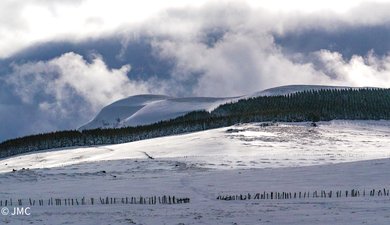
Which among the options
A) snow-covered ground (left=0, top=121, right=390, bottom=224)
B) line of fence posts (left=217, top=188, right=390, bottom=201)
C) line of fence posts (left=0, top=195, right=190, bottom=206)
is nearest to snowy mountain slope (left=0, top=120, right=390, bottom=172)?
snow-covered ground (left=0, top=121, right=390, bottom=224)

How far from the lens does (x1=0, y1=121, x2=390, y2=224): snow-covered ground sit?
3300 centimetres

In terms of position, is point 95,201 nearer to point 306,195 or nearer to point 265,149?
point 306,195

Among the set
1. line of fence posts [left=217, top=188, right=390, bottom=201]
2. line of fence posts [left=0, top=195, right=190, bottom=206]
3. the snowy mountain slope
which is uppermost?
the snowy mountain slope

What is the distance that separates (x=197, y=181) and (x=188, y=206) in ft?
77.4

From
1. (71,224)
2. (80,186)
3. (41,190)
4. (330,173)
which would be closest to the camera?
(71,224)

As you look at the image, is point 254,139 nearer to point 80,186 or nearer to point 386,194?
point 80,186

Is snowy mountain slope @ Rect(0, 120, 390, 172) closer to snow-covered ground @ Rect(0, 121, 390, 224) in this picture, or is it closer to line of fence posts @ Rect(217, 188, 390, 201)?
snow-covered ground @ Rect(0, 121, 390, 224)

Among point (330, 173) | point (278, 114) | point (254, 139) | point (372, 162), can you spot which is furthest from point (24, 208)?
point (278, 114)

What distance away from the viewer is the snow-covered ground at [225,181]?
33000 mm

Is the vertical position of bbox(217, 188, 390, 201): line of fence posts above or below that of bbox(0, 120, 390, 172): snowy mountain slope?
below

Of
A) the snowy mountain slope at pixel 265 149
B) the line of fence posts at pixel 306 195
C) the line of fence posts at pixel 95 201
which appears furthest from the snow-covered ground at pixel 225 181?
the line of fence posts at pixel 306 195

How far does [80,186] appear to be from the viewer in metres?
58.5

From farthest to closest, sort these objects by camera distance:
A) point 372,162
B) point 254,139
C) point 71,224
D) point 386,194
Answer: point 254,139
point 372,162
point 386,194
point 71,224

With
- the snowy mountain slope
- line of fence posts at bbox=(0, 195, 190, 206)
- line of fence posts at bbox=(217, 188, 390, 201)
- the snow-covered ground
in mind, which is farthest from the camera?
the snowy mountain slope
